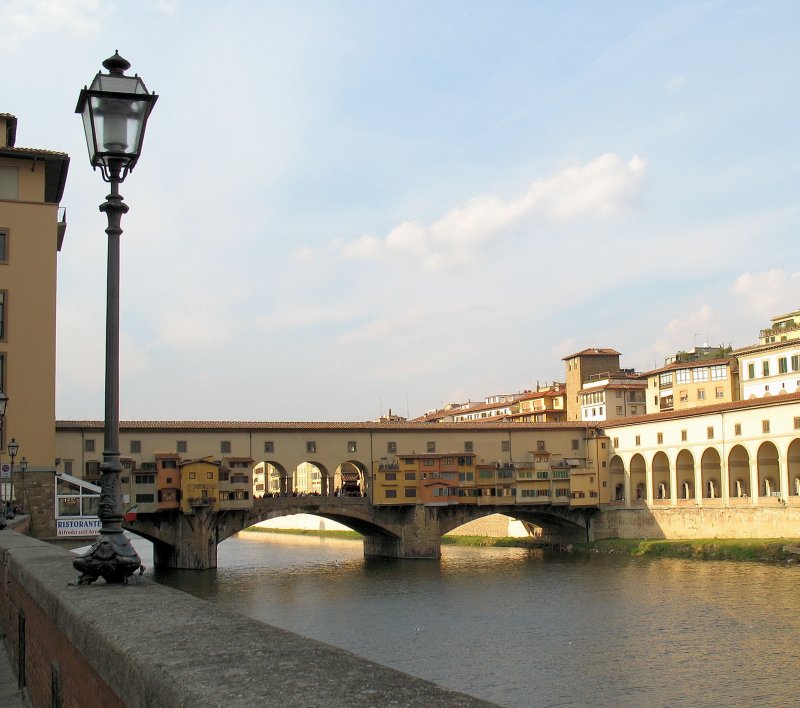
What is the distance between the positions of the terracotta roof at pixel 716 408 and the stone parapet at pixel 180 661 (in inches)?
2127

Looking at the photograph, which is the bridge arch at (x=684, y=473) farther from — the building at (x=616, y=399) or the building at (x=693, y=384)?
the building at (x=616, y=399)

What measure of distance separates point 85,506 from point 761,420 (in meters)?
40.6

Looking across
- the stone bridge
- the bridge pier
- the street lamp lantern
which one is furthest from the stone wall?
the street lamp lantern

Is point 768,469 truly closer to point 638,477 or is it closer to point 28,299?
point 638,477

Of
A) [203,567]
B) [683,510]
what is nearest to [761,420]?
[683,510]

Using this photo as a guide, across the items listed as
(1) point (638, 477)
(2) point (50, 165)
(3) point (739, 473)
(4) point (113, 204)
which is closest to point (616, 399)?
(1) point (638, 477)

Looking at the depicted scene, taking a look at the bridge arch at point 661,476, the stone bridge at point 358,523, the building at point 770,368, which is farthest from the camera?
the building at point 770,368

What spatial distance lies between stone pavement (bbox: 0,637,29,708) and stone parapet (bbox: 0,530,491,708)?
177cm

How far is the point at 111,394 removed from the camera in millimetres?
7062

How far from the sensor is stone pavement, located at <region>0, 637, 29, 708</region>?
28.5ft

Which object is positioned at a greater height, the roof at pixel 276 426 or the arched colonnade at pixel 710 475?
the roof at pixel 276 426

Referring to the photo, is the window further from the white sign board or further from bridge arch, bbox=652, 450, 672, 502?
bridge arch, bbox=652, 450, 672, 502

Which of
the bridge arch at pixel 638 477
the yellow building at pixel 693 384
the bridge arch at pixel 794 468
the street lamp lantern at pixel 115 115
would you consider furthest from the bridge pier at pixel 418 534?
the street lamp lantern at pixel 115 115

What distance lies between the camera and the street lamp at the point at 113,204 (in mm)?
6707
